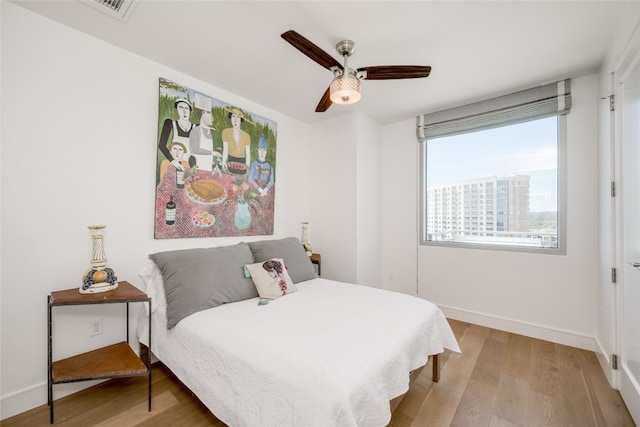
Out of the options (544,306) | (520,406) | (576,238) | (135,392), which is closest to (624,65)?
(576,238)

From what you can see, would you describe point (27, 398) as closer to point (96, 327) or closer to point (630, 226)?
point (96, 327)

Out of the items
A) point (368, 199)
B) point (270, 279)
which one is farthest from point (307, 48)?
point (368, 199)

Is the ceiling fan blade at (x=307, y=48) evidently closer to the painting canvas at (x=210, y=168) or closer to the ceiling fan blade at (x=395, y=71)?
the ceiling fan blade at (x=395, y=71)

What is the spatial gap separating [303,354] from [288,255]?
4.62 feet

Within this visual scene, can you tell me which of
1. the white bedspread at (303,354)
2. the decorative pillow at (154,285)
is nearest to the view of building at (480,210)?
the white bedspread at (303,354)

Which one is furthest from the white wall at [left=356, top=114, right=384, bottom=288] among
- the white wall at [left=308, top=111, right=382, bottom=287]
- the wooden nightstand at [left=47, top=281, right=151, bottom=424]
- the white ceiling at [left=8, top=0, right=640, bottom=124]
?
the wooden nightstand at [left=47, top=281, right=151, bottom=424]

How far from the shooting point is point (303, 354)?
4.07 ft

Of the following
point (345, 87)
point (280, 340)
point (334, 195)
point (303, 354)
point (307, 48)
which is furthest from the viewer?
point (334, 195)

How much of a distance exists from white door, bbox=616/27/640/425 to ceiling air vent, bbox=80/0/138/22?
3076mm

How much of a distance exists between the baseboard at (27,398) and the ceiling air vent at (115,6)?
8.05 feet

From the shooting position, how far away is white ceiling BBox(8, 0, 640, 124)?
1688 mm

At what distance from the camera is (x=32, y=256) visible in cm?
170

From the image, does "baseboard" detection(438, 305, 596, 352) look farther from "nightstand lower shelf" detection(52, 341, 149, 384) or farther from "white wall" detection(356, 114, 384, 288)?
"nightstand lower shelf" detection(52, 341, 149, 384)

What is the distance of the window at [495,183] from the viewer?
2693 millimetres
